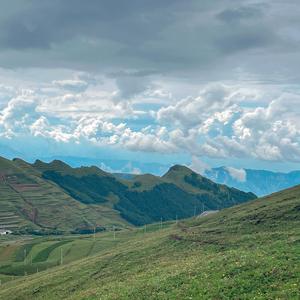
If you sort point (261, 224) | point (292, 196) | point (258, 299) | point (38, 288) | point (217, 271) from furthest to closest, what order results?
point (292, 196)
point (261, 224)
point (38, 288)
point (217, 271)
point (258, 299)

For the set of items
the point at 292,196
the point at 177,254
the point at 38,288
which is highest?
the point at 292,196

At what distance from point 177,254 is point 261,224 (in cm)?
2486

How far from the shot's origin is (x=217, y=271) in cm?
7825

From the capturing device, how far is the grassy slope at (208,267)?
6875 centimetres

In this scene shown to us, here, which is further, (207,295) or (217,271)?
(217,271)

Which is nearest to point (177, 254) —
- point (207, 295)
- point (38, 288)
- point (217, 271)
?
point (38, 288)

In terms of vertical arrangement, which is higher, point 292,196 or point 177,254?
point 292,196

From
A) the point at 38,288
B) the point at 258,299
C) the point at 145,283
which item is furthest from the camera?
the point at 38,288

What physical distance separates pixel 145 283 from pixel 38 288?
145ft

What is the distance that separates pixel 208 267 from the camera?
270ft

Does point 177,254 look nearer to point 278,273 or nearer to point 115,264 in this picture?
point 115,264

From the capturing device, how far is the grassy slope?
68.8 m

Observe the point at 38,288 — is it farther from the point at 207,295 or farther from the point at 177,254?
the point at 207,295

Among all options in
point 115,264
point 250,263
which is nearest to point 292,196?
point 115,264
